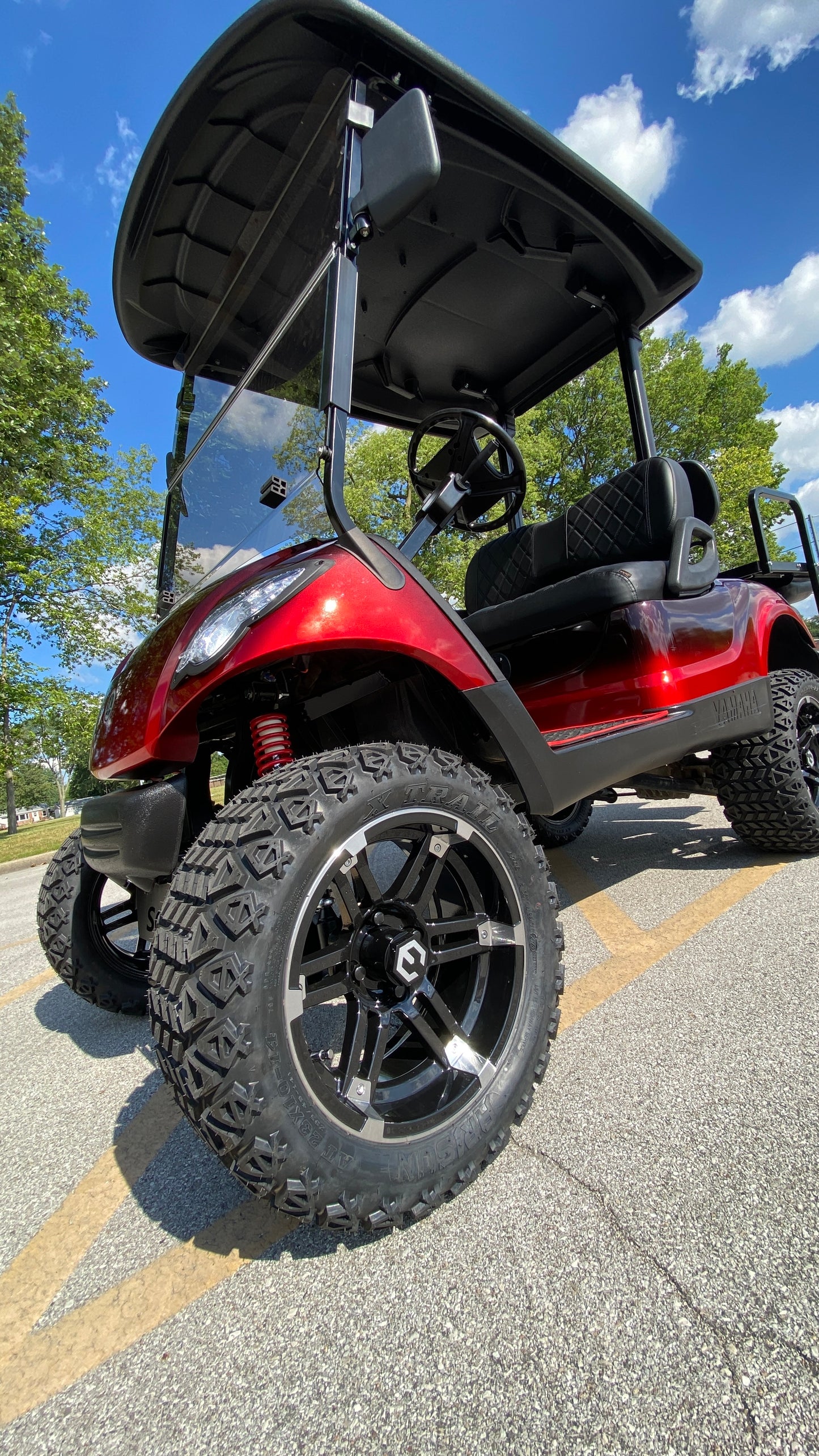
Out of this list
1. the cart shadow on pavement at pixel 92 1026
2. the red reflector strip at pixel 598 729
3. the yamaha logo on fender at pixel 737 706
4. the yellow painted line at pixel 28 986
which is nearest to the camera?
the red reflector strip at pixel 598 729

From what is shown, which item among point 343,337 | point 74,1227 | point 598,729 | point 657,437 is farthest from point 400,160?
point 657,437

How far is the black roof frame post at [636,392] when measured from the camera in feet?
9.41

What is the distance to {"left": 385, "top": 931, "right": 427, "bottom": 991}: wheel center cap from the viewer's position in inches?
46.9

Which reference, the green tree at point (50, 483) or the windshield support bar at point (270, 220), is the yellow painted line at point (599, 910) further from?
the green tree at point (50, 483)

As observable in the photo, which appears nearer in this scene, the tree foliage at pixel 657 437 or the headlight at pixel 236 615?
the headlight at pixel 236 615

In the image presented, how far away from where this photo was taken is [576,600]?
7.61ft

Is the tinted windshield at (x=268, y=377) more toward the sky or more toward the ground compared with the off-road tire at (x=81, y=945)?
more toward the sky

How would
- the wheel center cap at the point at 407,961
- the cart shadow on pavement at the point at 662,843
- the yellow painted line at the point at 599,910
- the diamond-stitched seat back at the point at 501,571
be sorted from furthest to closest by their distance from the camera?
1. the cart shadow on pavement at the point at 662,843
2. the diamond-stitched seat back at the point at 501,571
3. the yellow painted line at the point at 599,910
4. the wheel center cap at the point at 407,961

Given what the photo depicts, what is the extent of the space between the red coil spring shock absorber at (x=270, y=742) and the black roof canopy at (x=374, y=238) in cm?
114

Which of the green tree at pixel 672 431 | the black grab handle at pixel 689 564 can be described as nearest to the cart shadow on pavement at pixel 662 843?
the black grab handle at pixel 689 564

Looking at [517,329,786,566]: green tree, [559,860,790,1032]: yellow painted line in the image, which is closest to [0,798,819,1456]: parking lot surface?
[559,860,790,1032]: yellow painted line

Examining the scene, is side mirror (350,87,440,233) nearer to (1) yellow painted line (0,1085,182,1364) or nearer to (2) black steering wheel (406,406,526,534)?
(2) black steering wheel (406,406,526,534)

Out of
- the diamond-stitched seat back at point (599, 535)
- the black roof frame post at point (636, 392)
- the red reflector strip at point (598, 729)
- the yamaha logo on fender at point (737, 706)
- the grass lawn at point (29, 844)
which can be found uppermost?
the black roof frame post at point (636, 392)

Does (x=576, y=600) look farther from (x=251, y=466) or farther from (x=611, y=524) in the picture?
(x=251, y=466)
